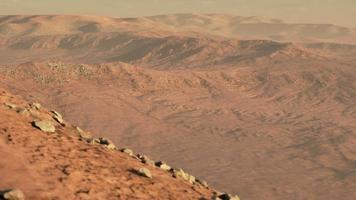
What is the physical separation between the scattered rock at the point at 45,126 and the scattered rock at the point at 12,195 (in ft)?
9.90

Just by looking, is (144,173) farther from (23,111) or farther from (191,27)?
(191,27)

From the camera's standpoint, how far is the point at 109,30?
10762 cm

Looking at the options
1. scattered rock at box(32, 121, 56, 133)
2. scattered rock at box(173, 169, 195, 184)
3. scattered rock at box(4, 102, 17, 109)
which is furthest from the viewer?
scattered rock at box(4, 102, 17, 109)

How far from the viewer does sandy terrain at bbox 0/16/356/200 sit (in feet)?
100

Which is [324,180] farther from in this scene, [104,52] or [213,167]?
[104,52]

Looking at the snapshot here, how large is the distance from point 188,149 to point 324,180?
8225mm

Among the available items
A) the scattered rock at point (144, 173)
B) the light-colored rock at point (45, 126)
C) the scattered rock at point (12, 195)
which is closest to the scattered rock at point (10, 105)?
the light-colored rock at point (45, 126)

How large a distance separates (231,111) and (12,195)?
3671 centimetres

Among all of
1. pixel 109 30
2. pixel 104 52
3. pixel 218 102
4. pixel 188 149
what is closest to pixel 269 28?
pixel 109 30

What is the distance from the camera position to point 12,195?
776cm

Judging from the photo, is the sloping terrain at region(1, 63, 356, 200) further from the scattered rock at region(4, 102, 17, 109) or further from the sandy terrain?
the scattered rock at region(4, 102, 17, 109)

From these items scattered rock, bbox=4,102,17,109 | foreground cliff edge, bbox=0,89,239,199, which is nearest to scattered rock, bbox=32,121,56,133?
foreground cliff edge, bbox=0,89,239,199

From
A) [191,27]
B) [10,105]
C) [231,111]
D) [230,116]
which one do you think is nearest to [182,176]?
[10,105]

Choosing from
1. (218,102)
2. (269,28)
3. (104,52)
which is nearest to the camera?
(218,102)
